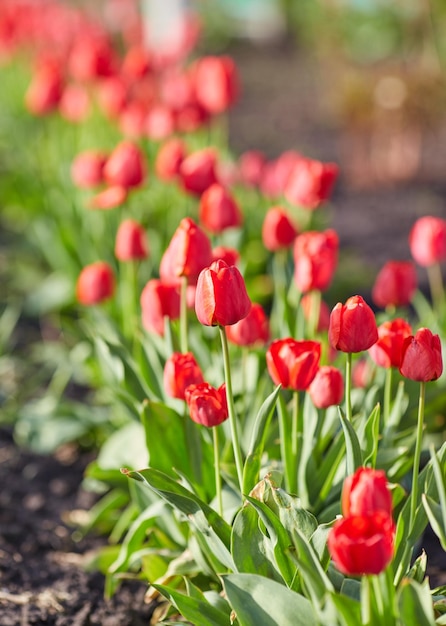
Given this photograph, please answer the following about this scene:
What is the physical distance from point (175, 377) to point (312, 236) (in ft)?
1.96

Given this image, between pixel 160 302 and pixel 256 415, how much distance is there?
1.18 ft

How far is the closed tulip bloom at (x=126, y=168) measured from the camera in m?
2.91

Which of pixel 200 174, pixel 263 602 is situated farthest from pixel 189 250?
pixel 200 174

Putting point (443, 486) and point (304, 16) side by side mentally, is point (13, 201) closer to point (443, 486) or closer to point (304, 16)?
point (443, 486)

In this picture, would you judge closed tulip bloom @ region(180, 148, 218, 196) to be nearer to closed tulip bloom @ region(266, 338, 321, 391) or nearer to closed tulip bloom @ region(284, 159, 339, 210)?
closed tulip bloom @ region(284, 159, 339, 210)

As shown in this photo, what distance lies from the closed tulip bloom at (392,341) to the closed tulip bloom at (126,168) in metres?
1.30

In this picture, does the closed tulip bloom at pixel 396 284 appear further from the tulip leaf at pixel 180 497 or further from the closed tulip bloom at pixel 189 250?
the tulip leaf at pixel 180 497

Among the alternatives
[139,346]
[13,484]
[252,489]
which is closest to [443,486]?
[252,489]

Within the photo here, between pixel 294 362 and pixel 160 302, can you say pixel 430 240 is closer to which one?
pixel 160 302

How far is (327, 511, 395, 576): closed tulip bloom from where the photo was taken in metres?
1.28

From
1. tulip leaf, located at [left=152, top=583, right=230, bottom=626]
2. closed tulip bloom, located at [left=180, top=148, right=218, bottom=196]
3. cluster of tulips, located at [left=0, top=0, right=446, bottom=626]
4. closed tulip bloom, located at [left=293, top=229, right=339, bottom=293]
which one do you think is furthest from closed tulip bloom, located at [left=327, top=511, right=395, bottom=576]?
closed tulip bloom, located at [left=180, top=148, right=218, bottom=196]

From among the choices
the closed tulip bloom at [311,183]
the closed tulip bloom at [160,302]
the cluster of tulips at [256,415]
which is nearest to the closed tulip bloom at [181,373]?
the cluster of tulips at [256,415]

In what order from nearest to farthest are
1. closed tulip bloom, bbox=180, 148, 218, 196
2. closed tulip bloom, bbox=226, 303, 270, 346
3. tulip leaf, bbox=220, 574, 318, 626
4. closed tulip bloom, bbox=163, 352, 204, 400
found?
1. tulip leaf, bbox=220, 574, 318, 626
2. closed tulip bloom, bbox=163, 352, 204, 400
3. closed tulip bloom, bbox=226, 303, 270, 346
4. closed tulip bloom, bbox=180, 148, 218, 196

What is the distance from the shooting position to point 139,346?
2.45 meters
